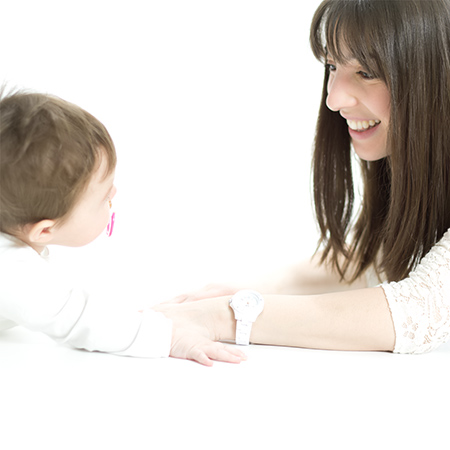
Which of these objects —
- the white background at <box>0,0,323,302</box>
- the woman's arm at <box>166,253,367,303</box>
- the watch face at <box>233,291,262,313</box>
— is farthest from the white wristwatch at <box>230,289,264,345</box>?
the white background at <box>0,0,323,302</box>

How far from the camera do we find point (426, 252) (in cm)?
181

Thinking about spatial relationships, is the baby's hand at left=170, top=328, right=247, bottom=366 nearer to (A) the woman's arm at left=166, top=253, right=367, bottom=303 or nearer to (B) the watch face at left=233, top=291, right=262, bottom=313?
(B) the watch face at left=233, top=291, right=262, bottom=313

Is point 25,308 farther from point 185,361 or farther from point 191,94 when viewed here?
point 191,94

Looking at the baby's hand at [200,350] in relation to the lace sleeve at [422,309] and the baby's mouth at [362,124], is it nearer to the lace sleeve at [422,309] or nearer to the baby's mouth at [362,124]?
the lace sleeve at [422,309]

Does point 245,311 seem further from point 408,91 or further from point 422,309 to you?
point 408,91

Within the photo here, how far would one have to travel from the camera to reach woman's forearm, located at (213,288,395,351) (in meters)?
1.53

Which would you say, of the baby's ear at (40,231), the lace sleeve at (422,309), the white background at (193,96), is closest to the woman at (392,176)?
the lace sleeve at (422,309)

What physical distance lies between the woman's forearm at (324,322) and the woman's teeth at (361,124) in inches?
22.0

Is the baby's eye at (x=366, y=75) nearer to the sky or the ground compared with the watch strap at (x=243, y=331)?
nearer to the sky

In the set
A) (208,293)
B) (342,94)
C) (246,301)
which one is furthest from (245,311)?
(342,94)

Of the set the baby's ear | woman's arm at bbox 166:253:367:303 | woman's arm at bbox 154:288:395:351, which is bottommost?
woman's arm at bbox 166:253:367:303

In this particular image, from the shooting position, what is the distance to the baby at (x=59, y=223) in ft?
4.24

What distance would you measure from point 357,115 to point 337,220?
15.6 inches

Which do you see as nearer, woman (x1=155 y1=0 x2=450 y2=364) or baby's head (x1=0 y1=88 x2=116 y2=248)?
baby's head (x1=0 y1=88 x2=116 y2=248)
